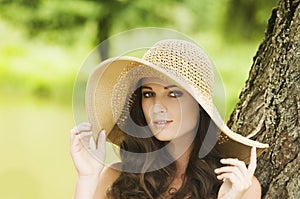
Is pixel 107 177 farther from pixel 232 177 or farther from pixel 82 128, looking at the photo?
pixel 232 177

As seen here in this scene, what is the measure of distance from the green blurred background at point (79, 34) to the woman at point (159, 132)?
4276 mm

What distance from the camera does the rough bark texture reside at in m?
1.72

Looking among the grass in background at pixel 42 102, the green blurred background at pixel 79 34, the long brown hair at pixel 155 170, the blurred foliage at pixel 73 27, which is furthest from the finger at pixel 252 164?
the blurred foliage at pixel 73 27

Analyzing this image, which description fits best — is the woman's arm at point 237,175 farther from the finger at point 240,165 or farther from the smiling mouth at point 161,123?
the smiling mouth at point 161,123

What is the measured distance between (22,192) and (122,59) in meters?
3.69

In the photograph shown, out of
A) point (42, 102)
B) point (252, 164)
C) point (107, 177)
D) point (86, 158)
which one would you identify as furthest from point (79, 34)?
point (252, 164)

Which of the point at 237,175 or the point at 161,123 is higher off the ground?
the point at 161,123

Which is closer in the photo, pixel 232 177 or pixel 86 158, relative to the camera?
pixel 232 177

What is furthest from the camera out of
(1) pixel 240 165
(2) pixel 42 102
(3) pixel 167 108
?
(2) pixel 42 102

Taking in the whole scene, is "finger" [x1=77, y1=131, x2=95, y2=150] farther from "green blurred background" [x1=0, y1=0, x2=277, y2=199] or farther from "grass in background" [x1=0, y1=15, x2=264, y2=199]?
"green blurred background" [x1=0, y1=0, x2=277, y2=199]

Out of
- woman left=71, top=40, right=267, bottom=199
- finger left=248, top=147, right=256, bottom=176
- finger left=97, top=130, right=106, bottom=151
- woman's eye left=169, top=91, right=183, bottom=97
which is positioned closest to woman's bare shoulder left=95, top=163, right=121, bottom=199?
woman left=71, top=40, right=267, bottom=199

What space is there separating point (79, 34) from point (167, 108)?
523 cm

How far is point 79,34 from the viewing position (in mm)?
6758

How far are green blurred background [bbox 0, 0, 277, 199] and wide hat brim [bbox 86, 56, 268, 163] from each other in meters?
4.29
